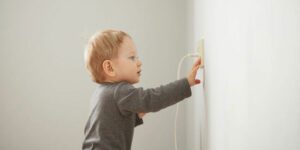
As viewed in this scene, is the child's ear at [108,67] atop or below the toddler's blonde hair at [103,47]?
below

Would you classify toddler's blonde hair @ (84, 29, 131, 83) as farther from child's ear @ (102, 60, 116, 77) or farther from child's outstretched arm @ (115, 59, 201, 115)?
child's outstretched arm @ (115, 59, 201, 115)

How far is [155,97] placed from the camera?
95 centimetres

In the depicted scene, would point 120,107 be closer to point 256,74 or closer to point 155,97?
point 155,97

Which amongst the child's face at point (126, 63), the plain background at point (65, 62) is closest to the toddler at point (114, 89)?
the child's face at point (126, 63)

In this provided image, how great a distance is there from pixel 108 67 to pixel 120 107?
0.44ft

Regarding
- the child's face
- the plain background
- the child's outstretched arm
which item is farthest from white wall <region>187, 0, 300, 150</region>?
the plain background

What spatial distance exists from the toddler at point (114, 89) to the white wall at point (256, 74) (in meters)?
0.19

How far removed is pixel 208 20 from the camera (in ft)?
3.31

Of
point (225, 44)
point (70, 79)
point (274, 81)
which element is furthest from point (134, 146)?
point (274, 81)

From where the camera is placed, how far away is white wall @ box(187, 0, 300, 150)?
437mm

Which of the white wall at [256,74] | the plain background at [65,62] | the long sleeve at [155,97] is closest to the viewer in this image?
the white wall at [256,74]

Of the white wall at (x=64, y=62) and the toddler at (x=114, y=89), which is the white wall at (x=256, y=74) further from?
the white wall at (x=64, y=62)

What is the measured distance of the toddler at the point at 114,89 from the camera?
3.18 feet

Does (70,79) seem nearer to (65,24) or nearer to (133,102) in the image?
(65,24)
